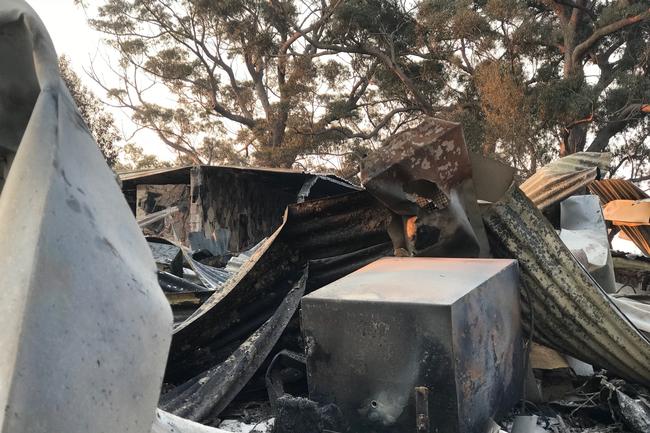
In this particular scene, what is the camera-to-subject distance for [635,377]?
2.61m

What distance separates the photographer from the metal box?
173 cm

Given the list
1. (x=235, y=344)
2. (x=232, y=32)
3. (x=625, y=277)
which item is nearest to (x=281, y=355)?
(x=235, y=344)

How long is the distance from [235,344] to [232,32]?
14345 millimetres

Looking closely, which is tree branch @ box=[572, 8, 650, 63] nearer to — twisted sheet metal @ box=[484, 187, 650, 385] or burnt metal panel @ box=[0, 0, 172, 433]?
twisted sheet metal @ box=[484, 187, 650, 385]

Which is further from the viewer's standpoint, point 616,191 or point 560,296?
point 616,191

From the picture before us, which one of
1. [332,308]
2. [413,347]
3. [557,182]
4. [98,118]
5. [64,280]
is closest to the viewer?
[64,280]

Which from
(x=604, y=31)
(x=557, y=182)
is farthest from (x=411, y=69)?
(x=557, y=182)

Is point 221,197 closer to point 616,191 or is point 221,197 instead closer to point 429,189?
point 616,191

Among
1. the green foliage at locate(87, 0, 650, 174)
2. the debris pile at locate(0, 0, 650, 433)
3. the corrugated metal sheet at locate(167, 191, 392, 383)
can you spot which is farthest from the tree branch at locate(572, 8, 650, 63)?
the corrugated metal sheet at locate(167, 191, 392, 383)

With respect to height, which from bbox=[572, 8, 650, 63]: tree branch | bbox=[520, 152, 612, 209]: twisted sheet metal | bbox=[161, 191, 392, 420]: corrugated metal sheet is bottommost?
bbox=[161, 191, 392, 420]: corrugated metal sheet

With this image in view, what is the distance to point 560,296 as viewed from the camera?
255 cm

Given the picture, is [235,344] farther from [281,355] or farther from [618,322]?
[618,322]

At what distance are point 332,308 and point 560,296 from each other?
1285 mm

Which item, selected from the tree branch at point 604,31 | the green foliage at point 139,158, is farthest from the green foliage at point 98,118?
the tree branch at point 604,31
